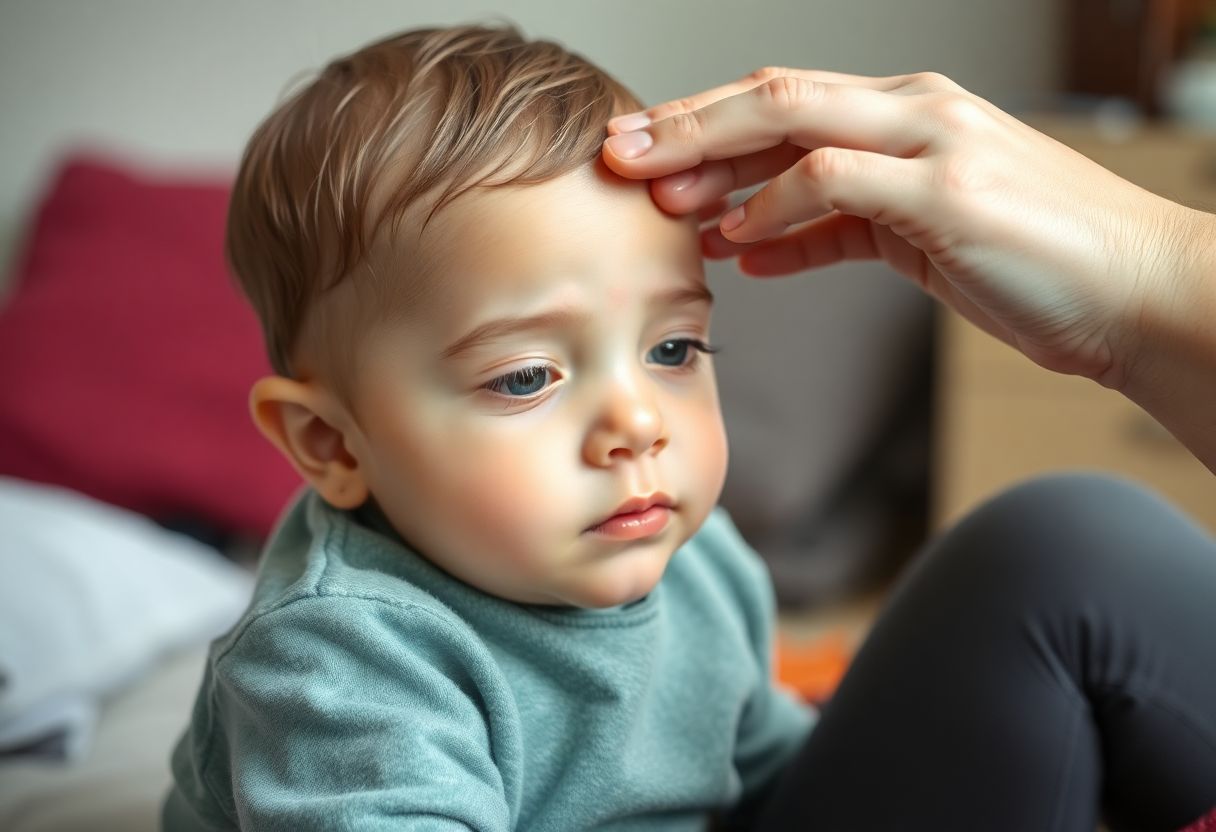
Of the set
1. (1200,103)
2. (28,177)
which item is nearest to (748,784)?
(1200,103)

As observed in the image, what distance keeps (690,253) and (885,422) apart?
4.54ft

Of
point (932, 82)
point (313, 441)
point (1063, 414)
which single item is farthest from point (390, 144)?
point (1063, 414)

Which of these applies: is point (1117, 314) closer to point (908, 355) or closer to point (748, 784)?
point (748, 784)

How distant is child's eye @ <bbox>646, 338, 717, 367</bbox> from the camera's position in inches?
29.8

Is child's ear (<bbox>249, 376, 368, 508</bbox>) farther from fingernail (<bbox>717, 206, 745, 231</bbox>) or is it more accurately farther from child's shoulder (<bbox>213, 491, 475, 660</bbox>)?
fingernail (<bbox>717, 206, 745, 231</bbox>)

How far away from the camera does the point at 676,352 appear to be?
0.77 meters

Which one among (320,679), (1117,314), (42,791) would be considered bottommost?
(42,791)

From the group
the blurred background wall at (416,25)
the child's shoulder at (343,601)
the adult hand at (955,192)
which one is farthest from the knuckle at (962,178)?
the blurred background wall at (416,25)

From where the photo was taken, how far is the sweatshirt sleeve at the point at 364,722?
637mm

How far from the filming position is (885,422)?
2.08 m

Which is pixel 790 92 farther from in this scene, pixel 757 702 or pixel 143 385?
pixel 143 385

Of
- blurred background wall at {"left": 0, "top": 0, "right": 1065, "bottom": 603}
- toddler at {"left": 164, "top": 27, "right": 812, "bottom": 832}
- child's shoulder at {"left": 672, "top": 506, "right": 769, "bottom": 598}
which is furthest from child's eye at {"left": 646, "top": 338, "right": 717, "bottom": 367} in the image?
blurred background wall at {"left": 0, "top": 0, "right": 1065, "bottom": 603}

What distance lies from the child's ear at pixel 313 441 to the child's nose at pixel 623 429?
169mm

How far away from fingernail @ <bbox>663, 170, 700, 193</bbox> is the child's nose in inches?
4.7
